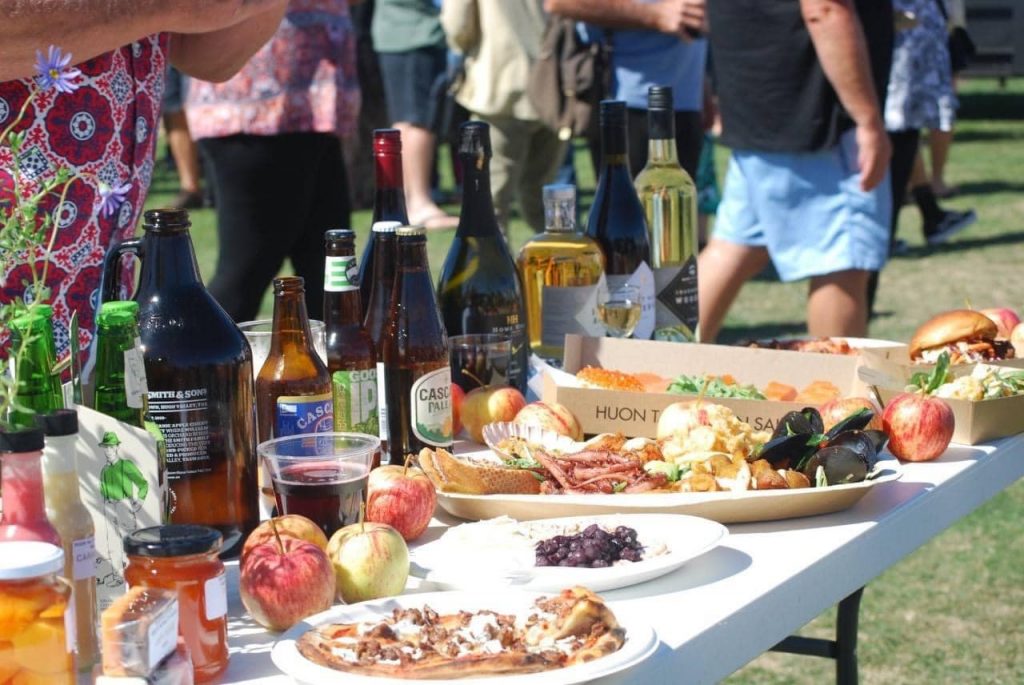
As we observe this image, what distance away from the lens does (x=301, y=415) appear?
1.66 metres

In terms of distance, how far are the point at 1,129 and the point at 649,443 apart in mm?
921

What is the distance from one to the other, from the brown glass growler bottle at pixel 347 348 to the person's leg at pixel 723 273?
2269 mm

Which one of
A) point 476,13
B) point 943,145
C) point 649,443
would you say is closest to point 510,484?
point 649,443

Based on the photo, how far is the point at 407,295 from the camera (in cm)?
190

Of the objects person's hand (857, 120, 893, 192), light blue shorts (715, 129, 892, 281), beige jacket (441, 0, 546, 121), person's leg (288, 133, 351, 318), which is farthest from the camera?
beige jacket (441, 0, 546, 121)

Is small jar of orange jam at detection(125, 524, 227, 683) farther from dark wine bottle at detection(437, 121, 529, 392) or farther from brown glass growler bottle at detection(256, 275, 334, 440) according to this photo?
dark wine bottle at detection(437, 121, 529, 392)

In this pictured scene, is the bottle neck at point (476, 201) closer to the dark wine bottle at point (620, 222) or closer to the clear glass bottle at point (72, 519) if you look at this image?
the dark wine bottle at point (620, 222)

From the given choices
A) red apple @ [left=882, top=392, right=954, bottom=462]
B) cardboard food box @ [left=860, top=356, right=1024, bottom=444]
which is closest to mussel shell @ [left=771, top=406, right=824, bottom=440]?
red apple @ [left=882, top=392, right=954, bottom=462]

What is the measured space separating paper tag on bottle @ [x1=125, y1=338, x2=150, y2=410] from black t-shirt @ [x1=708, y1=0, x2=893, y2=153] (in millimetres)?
2550

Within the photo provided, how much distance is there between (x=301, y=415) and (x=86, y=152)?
1.77 feet

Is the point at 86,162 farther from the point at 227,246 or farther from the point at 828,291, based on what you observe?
the point at 828,291

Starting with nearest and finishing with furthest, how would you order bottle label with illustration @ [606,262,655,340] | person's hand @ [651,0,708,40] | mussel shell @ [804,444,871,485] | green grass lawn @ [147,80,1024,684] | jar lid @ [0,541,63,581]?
jar lid @ [0,541,63,581]
mussel shell @ [804,444,871,485]
bottle label with illustration @ [606,262,655,340]
green grass lawn @ [147,80,1024,684]
person's hand @ [651,0,708,40]

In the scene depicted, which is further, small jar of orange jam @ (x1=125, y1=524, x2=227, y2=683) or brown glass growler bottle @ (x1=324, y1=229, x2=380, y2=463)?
brown glass growler bottle @ (x1=324, y1=229, x2=380, y2=463)

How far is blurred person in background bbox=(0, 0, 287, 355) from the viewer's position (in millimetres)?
1779
